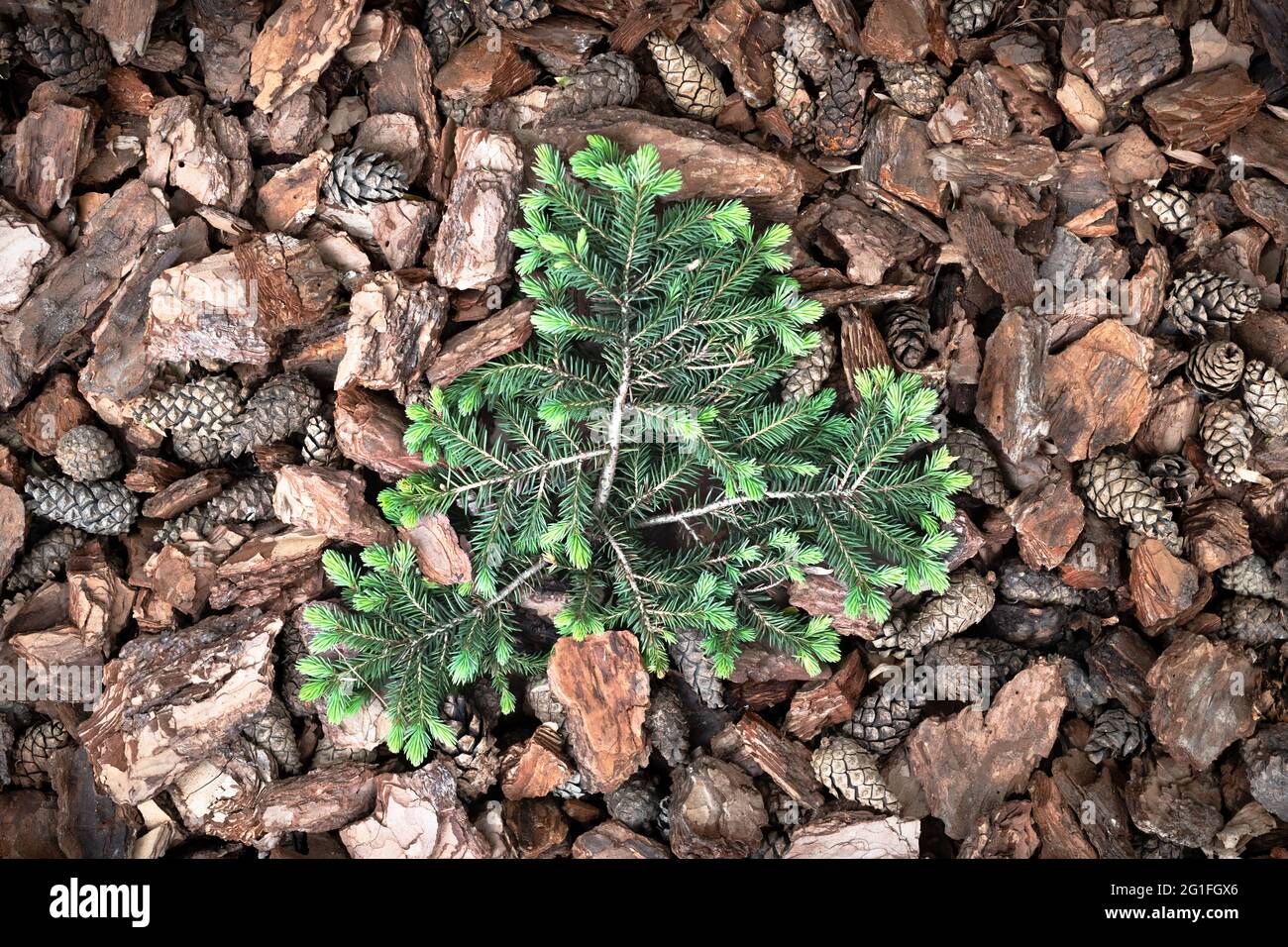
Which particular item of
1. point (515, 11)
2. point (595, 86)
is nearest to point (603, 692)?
point (595, 86)

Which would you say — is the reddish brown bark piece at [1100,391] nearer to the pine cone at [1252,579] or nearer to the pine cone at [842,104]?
the pine cone at [1252,579]

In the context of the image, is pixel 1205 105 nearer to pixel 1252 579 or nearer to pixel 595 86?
pixel 1252 579

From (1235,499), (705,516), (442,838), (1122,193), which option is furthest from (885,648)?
(1122,193)

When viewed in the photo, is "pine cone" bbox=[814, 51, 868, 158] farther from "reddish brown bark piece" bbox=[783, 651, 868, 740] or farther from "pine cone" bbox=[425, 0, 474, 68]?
"reddish brown bark piece" bbox=[783, 651, 868, 740]

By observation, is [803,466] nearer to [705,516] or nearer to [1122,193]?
[705,516]

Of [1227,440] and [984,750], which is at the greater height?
[1227,440]
